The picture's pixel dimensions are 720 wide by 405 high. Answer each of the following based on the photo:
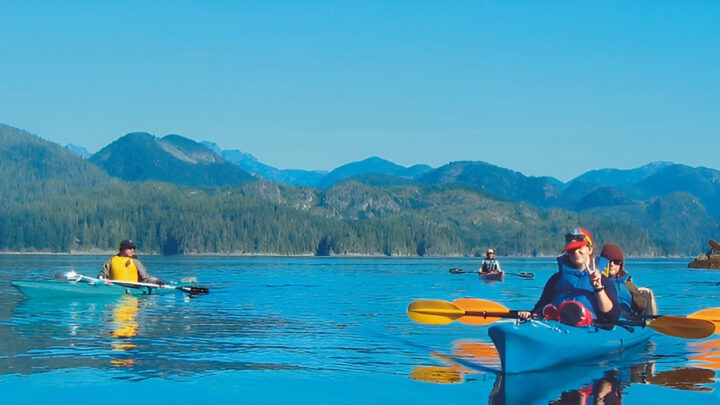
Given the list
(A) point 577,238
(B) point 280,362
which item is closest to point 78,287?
(B) point 280,362

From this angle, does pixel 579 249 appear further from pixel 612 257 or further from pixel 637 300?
pixel 637 300

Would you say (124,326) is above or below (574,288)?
below

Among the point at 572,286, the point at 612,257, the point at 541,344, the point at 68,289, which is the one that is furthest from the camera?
the point at 68,289

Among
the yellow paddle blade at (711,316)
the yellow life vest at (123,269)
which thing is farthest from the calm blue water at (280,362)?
the yellow life vest at (123,269)

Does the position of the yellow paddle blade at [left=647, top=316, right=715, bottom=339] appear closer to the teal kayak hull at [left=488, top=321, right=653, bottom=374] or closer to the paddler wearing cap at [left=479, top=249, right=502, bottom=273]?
the teal kayak hull at [left=488, top=321, right=653, bottom=374]

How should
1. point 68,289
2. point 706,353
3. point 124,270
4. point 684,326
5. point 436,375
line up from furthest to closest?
point 124,270
point 68,289
point 706,353
point 684,326
point 436,375

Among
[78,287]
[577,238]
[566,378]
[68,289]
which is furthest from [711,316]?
[68,289]

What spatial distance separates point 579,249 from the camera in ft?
82.7

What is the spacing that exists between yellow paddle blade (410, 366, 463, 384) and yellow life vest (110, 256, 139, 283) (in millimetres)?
27829

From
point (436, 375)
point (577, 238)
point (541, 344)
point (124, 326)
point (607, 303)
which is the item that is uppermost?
point (577, 238)

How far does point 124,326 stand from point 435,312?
1462 cm

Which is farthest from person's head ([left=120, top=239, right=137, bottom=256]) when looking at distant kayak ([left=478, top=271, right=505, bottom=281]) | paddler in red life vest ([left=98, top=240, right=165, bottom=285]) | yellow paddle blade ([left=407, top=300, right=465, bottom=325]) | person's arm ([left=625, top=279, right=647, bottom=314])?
distant kayak ([left=478, top=271, right=505, bottom=281])

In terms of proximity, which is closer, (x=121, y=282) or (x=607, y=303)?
(x=607, y=303)

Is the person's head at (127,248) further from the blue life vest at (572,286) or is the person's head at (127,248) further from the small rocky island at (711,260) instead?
the small rocky island at (711,260)
